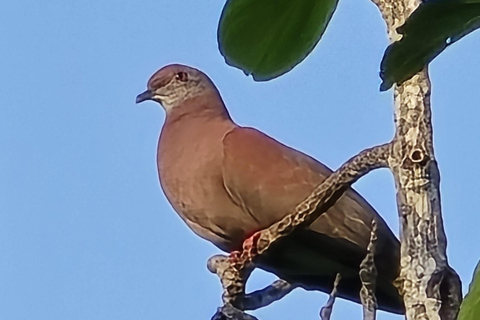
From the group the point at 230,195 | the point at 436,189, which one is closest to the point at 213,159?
the point at 230,195

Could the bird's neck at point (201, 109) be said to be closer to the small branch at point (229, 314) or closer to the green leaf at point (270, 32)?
the small branch at point (229, 314)

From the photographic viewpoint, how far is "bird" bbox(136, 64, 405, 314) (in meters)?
3.33

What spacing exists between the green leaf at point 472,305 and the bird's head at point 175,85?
442 cm

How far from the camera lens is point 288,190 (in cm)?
381

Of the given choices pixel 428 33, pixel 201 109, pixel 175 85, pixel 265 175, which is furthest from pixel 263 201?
pixel 428 33

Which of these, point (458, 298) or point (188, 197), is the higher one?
point (188, 197)

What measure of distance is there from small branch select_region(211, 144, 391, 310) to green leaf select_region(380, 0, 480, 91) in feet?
3.07

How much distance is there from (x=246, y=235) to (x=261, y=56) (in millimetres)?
2940

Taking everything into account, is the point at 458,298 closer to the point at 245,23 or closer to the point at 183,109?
the point at 245,23

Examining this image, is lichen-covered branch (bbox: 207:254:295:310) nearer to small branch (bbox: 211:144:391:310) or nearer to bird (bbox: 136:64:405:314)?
small branch (bbox: 211:144:391:310)

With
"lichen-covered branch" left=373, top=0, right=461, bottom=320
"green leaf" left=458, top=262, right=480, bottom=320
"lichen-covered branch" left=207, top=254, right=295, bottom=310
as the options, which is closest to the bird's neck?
"lichen-covered branch" left=207, top=254, right=295, bottom=310

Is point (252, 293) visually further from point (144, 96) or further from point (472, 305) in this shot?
point (144, 96)

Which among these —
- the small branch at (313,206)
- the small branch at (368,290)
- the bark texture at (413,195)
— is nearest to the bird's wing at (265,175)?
the small branch at (313,206)

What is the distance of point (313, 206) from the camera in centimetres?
180
